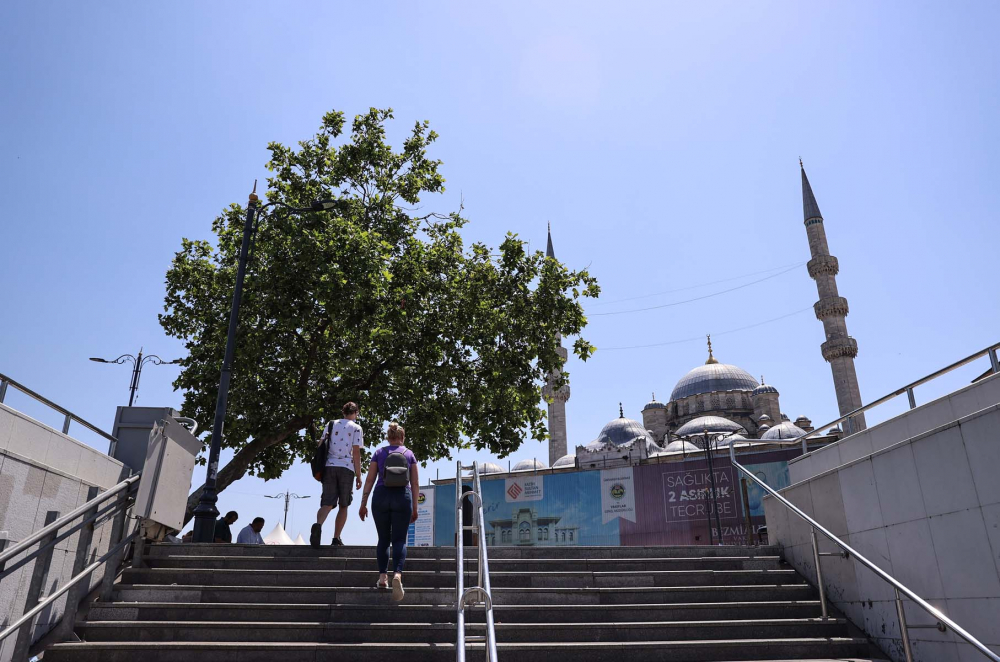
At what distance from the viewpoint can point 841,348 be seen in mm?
43875

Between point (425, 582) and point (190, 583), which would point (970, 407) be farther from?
point (190, 583)

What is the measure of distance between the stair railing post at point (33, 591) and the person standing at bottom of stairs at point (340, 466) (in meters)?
2.51

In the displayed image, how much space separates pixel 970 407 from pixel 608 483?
38963mm

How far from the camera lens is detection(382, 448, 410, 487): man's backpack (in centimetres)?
651

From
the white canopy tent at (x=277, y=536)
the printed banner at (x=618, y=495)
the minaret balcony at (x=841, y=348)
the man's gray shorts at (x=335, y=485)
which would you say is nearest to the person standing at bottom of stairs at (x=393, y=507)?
the man's gray shorts at (x=335, y=485)

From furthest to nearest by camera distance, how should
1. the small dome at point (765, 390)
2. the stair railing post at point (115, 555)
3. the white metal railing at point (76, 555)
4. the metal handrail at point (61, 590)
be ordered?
1. the small dome at point (765, 390)
2. the stair railing post at point (115, 555)
3. the white metal railing at point (76, 555)
4. the metal handrail at point (61, 590)

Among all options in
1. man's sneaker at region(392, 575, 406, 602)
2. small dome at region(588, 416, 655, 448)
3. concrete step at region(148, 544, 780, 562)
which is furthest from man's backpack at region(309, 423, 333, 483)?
small dome at region(588, 416, 655, 448)

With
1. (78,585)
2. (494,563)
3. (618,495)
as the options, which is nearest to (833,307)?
(618,495)

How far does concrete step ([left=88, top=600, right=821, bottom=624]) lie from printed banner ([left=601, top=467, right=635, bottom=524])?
3843 cm

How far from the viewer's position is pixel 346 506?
797 centimetres

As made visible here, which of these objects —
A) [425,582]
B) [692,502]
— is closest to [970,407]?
[425,582]

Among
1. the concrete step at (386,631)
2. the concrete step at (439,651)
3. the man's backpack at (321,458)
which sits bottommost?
the concrete step at (439,651)

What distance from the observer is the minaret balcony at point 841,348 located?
4378cm

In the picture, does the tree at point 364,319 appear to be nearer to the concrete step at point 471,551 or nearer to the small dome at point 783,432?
the concrete step at point 471,551
